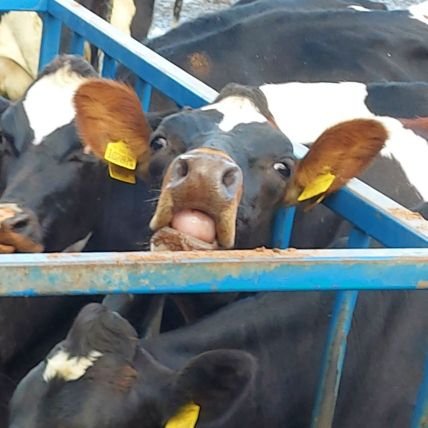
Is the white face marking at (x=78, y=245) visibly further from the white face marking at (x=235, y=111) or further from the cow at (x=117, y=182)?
the white face marking at (x=235, y=111)

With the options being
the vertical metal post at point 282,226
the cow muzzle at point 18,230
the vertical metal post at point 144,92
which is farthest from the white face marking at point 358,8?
the cow muzzle at point 18,230

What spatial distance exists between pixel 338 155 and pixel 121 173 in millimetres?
528

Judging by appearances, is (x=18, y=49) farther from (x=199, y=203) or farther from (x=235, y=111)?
(x=199, y=203)

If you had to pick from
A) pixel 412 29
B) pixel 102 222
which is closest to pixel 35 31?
pixel 412 29

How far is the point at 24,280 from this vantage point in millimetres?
1497

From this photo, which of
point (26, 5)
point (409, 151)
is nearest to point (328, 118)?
point (409, 151)

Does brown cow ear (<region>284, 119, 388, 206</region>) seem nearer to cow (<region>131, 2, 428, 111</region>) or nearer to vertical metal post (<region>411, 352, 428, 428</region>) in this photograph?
vertical metal post (<region>411, 352, 428, 428</region>)

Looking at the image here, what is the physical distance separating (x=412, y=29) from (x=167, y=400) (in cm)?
342

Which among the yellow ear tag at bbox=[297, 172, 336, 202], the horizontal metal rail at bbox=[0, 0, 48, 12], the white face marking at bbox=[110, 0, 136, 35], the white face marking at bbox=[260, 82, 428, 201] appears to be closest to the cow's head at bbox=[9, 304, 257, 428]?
the yellow ear tag at bbox=[297, 172, 336, 202]

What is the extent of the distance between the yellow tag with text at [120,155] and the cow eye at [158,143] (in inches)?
2.9

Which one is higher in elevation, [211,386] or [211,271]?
[211,271]

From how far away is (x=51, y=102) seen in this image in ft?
9.18

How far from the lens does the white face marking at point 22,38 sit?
4793mm

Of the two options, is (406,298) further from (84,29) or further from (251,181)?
(84,29)
